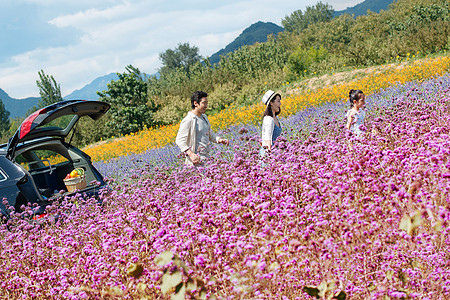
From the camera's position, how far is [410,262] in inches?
87.9

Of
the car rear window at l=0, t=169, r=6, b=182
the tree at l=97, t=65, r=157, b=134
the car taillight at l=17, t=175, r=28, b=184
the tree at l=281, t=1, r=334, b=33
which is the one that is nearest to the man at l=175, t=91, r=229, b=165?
the car taillight at l=17, t=175, r=28, b=184

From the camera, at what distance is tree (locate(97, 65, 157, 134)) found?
27.1m

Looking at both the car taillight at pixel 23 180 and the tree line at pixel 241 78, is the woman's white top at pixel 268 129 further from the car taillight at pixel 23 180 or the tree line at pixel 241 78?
Result: the tree line at pixel 241 78

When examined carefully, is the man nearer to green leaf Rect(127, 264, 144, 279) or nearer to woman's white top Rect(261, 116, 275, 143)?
woman's white top Rect(261, 116, 275, 143)

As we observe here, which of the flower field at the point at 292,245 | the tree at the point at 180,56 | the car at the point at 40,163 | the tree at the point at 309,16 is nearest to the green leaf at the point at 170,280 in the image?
the flower field at the point at 292,245

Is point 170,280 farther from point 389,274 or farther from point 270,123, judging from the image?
point 270,123

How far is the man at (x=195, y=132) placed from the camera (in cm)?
605

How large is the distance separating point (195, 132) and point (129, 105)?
23067 mm

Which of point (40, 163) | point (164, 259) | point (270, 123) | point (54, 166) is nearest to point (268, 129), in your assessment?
point (270, 123)

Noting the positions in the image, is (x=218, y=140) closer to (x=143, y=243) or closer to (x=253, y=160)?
(x=253, y=160)

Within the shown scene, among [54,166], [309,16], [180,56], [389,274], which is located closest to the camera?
[389,274]

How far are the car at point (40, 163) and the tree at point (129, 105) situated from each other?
19602mm

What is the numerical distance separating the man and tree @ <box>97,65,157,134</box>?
69.3ft

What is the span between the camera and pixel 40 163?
7.62 metres
